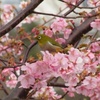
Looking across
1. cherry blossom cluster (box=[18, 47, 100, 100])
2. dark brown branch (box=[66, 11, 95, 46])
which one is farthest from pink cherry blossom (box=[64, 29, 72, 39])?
cherry blossom cluster (box=[18, 47, 100, 100])

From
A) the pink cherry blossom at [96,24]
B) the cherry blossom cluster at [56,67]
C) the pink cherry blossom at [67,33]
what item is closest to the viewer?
the cherry blossom cluster at [56,67]

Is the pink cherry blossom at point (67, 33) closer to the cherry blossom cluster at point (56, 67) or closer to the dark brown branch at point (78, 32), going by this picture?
the dark brown branch at point (78, 32)

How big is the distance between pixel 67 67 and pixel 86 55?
0.31 ft

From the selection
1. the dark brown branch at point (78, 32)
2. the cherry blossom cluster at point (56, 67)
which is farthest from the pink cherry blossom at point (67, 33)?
the cherry blossom cluster at point (56, 67)

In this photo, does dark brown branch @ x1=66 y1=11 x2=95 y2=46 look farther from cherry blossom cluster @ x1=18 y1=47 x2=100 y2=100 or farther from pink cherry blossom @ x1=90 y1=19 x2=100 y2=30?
cherry blossom cluster @ x1=18 y1=47 x2=100 y2=100

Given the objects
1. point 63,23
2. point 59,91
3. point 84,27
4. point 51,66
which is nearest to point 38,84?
point 51,66

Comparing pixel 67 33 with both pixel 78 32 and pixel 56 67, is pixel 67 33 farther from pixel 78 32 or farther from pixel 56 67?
pixel 56 67

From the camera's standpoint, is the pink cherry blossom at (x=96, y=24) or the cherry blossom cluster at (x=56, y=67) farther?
the pink cherry blossom at (x=96, y=24)

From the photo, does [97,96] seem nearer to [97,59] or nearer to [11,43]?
[97,59]

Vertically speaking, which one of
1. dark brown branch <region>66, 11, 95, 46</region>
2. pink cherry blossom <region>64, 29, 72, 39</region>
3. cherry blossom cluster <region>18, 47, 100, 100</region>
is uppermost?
pink cherry blossom <region>64, 29, 72, 39</region>

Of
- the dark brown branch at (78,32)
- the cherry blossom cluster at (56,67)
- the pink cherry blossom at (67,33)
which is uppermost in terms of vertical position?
the pink cherry blossom at (67,33)

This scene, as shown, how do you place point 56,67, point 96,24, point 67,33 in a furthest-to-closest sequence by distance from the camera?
point 67,33, point 96,24, point 56,67

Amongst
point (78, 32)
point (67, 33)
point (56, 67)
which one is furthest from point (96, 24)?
point (56, 67)

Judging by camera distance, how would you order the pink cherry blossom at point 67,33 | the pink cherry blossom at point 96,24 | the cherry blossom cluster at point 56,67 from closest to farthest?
the cherry blossom cluster at point 56,67, the pink cherry blossom at point 96,24, the pink cherry blossom at point 67,33
